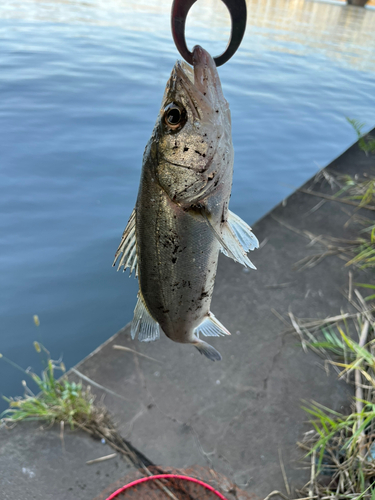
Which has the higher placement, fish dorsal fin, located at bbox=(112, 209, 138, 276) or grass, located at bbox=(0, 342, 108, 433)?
fish dorsal fin, located at bbox=(112, 209, 138, 276)

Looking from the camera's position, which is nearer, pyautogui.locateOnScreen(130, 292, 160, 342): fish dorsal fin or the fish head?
the fish head

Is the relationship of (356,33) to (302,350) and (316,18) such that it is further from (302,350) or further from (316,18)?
(302,350)

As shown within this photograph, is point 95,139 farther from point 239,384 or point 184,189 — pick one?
point 184,189

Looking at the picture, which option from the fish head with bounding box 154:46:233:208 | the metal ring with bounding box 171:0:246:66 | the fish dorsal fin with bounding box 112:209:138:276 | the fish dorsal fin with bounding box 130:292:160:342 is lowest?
the fish dorsal fin with bounding box 130:292:160:342

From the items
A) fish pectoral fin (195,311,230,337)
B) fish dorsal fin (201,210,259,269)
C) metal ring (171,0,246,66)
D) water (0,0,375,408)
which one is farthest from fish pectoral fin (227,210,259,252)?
water (0,0,375,408)

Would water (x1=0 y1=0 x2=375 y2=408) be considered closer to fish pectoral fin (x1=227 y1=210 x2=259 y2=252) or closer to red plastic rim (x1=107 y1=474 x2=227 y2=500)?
red plastic rim (x1=107 y1=474 x2=227 y2=500)
